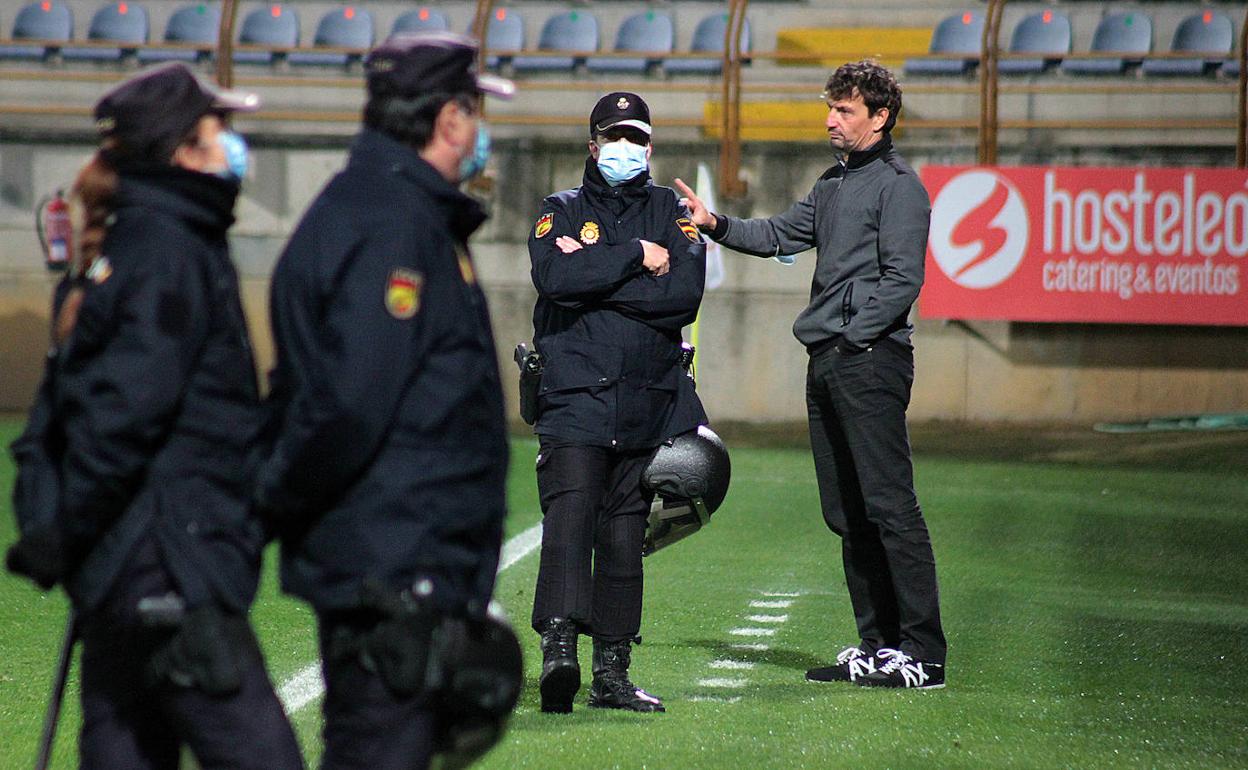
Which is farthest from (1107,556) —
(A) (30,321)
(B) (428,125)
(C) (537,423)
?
(A) (30,321)

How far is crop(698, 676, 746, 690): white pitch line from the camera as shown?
19.0 feet

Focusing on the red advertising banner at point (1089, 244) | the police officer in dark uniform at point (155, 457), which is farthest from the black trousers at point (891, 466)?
the red advertising banner at point (1089, 244)

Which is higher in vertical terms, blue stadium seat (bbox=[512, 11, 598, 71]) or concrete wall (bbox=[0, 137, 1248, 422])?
blue stadium seat (bbox=[512, 11, 598, 71])

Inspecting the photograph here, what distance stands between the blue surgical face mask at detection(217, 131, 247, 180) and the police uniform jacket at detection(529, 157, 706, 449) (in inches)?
86.5

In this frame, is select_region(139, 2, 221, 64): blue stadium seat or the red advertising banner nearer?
the red advertising banner

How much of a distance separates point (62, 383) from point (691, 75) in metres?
17.1

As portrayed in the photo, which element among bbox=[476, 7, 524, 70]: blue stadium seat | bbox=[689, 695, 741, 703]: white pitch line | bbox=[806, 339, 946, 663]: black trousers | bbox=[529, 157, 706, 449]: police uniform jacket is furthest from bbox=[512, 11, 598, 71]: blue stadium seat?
bbox=[689, 695, 741, 703]: white pitch line

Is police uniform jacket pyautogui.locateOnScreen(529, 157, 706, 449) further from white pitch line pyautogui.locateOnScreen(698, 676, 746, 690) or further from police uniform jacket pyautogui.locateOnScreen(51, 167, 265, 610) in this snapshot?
police uniform jacket pyautogui.locateOnScreen(51, 167, 265, 610)

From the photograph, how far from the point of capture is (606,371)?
17.7ft

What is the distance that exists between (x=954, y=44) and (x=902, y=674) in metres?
14.7

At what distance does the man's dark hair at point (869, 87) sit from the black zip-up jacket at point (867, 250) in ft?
0.44

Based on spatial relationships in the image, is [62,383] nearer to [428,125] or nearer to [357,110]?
[428,125]

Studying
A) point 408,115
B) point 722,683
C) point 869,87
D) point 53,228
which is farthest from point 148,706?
point 53,228

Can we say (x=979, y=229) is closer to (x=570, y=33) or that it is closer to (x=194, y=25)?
(x=570, y=33)
